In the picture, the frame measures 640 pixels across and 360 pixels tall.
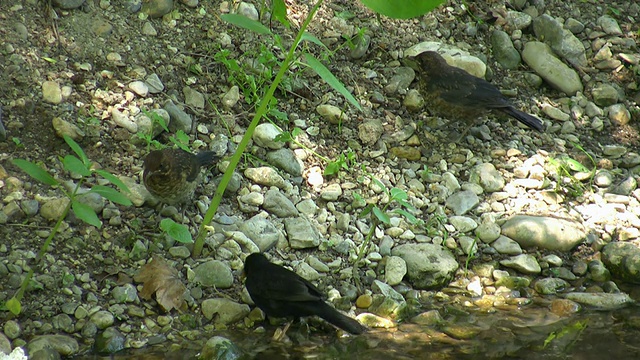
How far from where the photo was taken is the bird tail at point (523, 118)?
694 centimetres

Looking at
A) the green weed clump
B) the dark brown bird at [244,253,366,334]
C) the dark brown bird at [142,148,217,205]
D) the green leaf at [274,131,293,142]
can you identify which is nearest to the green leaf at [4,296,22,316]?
the green weed clump

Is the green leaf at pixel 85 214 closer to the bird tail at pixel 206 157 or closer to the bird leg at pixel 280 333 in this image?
the bird leg at pixel 280 333

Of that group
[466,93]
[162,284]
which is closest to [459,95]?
[466,93]

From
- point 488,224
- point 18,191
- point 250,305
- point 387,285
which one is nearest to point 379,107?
point 488,224

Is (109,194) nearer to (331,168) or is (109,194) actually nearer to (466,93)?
(331,168)

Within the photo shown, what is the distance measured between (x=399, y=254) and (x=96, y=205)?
88.2 inches

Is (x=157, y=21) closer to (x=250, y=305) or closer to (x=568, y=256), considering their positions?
(x=250, y=305)

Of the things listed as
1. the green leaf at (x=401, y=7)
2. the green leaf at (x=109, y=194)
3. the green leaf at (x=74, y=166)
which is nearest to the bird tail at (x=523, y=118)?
the green leaf at (x=401, y=7)

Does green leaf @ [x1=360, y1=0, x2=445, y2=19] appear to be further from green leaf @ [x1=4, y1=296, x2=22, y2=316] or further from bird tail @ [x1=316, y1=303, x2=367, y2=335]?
green leaf @ [x1=4, y1=296, x2=22, y2=316]

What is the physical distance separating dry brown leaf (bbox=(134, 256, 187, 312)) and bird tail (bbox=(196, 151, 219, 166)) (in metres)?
0.99

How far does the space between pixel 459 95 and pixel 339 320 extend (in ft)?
9.60

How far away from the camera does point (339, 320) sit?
15.6ft

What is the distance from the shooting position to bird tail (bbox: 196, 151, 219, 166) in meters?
5.69

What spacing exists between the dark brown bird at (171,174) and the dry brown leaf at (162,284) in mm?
548
